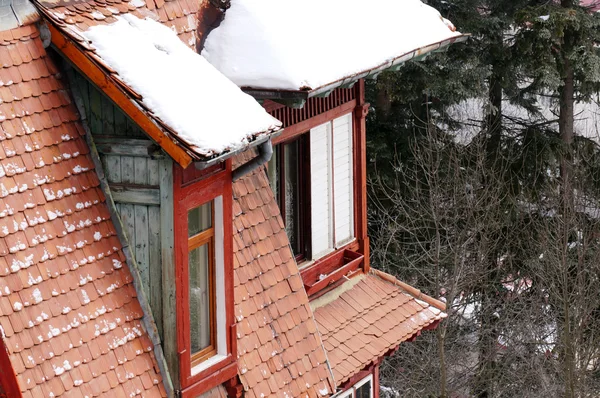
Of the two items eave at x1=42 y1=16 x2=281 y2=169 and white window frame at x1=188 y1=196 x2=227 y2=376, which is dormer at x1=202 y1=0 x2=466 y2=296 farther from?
eave at x1=42 y1=16 x2=281 y2=169

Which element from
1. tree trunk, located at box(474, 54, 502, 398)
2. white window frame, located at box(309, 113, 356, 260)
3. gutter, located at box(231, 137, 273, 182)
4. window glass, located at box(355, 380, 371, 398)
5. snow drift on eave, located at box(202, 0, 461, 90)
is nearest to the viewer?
gutter, located at box(231, 137, 273, 182)

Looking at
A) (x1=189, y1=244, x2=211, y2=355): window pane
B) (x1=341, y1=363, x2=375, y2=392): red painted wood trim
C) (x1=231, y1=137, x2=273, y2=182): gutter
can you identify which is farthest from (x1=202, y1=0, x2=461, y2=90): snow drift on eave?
(x1=341, y1=363, x2=375, y2=392): red painted wood trim

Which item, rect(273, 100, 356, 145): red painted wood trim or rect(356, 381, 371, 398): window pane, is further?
rect(356, 381, 371, 398): window pane

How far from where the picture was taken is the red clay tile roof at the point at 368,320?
10741 millimetres

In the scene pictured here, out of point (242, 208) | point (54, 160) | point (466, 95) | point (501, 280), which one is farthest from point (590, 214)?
point (54, 160)

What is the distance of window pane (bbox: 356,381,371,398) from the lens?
1192 centimetres

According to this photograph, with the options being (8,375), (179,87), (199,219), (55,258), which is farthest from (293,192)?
(8,375)

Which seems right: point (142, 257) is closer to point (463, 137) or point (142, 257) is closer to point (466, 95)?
point (466, 95)

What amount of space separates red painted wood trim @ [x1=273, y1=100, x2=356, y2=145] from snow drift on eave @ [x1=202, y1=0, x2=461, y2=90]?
94cm

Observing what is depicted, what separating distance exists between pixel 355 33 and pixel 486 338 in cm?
1563

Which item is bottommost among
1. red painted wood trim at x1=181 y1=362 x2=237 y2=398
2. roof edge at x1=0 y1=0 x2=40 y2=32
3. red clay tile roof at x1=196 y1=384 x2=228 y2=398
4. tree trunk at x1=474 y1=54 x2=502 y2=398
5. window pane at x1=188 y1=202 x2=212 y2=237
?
tree trunk at x1=474 y1=54 x2=502 y2=398

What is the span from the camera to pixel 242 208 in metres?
9.25

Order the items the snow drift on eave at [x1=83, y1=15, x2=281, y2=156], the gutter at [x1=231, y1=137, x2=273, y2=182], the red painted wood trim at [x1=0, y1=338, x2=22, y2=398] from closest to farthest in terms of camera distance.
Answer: the red painted wood trim at [x1=0, y1=338, x2=22, y2=398], the snow drift on eave at [x1=83, y1=15, x2=281, y2=156], the gutter at [x1=231, y1=137, x2=273, y2=182]

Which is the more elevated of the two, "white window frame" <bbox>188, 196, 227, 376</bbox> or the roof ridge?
"white window frame" <bbox>188, 196, 227, 376</bbox>
